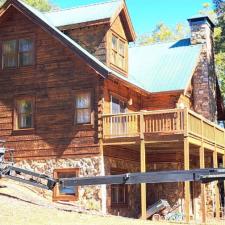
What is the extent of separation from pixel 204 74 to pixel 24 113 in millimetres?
12047

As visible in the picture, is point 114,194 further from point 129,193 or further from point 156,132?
point 156,132

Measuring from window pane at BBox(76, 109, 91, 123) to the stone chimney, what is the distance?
32.0ft

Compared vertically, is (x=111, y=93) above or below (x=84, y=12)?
below

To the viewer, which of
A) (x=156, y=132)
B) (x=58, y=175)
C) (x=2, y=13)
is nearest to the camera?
(x=156, y=132)

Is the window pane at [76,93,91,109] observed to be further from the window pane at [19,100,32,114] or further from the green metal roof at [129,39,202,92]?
the green metal roof at [129,39,202,92]

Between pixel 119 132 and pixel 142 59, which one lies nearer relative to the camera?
pixel 119 132

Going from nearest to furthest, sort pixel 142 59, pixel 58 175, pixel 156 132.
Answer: pixel 156 132, pixel 58 175, pixel 142 59

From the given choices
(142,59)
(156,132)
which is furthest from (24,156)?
(142,59)

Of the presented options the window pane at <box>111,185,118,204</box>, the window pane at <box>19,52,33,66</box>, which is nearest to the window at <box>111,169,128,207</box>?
the window pane at <box>111,185,118,204</box>

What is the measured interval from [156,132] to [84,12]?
369 inches

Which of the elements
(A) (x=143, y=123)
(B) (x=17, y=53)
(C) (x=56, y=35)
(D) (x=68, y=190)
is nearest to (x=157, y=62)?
(C) (x=56, y=35)

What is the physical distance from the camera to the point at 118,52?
91.2 feet

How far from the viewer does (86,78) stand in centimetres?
2527

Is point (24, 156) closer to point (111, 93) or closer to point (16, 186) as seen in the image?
point (16, 186)
